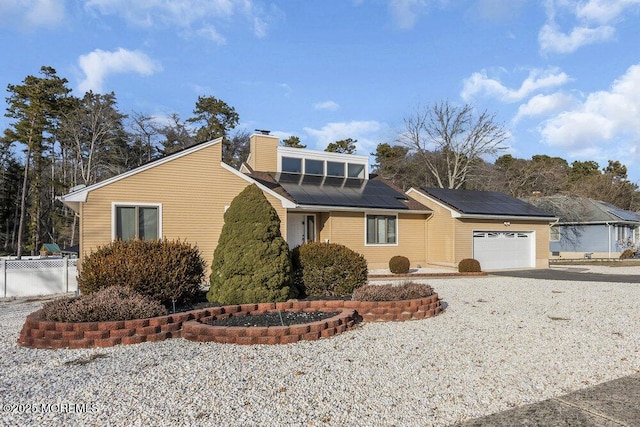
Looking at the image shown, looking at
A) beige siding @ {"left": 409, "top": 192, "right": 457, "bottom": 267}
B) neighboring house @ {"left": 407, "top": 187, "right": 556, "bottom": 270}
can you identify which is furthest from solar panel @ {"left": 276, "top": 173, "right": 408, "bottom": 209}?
neighboring house @ {"left": 407, "top": 187, "right": 556, "bottom": 270}

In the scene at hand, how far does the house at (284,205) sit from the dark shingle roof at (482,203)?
0.44m

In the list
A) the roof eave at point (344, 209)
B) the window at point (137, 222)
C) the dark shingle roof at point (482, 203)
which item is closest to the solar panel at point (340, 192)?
the roof eave at point (344, 209)

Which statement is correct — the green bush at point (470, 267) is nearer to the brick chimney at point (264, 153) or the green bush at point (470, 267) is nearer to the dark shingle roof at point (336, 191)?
the dark shingle roof at point (336, 191)

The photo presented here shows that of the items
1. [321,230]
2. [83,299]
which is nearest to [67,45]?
[83,299]

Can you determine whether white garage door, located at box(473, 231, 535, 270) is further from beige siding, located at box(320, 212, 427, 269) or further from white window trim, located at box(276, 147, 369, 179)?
white window trim, located at box(276, 147, 369, 179)

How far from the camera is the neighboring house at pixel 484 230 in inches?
780

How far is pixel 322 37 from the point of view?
14.4 metres

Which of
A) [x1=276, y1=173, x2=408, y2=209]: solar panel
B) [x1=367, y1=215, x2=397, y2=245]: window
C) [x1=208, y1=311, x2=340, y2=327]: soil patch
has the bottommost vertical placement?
[x1=208, y1=311, x2=340, y2=327]: soil patch

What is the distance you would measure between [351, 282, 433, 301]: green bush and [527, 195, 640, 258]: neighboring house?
85.0ft

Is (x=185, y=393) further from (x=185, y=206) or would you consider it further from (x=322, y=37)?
(x=322, y=37)

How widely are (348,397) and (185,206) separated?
11.5m

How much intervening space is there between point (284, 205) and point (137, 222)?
16.7 feet

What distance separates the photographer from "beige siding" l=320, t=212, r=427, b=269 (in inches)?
719

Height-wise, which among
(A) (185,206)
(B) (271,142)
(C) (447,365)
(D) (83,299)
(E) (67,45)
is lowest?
(C) (447,365)
